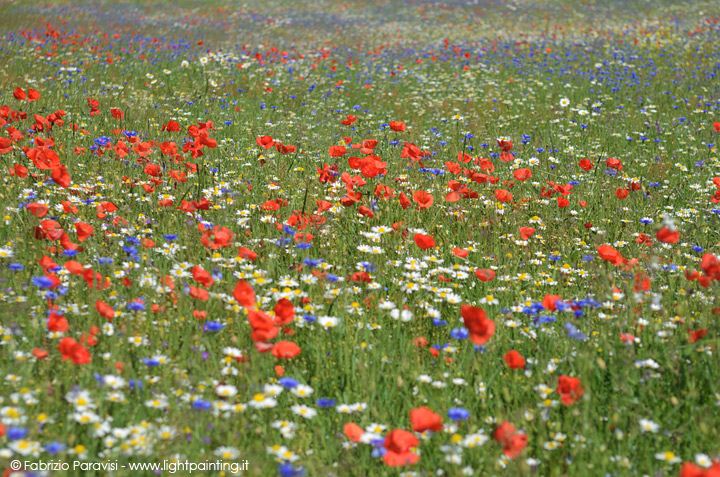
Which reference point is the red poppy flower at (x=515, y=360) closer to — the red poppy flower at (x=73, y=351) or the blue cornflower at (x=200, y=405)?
the blue cornflower at (x=200, y=405)

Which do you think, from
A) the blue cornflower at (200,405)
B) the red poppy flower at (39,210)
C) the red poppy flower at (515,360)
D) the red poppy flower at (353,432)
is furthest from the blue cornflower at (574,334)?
the red poppy flower at (39,210)

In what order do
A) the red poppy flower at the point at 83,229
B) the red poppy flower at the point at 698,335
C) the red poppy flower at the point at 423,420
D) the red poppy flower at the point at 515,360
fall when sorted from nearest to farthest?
the red poppy flower at the point at 423,420 → the red poppy flower at the point at 515,360 → the red poppy flower at the point at 698,335 → the red poppy flower at the point at 83,229

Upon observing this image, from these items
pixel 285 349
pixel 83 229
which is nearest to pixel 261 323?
pixel 285 349

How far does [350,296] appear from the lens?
2936 mm

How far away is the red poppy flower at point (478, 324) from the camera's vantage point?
2002 mm

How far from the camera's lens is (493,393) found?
234 cm

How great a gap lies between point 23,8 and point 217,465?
22.8 m

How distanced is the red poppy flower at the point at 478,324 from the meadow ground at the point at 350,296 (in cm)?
1

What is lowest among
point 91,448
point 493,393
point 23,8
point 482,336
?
point 493,393

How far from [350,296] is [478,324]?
40.1 inches

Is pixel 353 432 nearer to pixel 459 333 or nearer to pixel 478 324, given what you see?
pixel 478 324

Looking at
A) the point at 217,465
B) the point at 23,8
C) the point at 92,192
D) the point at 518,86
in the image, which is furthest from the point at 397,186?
the point at 23,8

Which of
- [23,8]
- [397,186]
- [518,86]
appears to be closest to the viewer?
[397,186]

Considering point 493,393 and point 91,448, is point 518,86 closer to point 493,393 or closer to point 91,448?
point 493,393
